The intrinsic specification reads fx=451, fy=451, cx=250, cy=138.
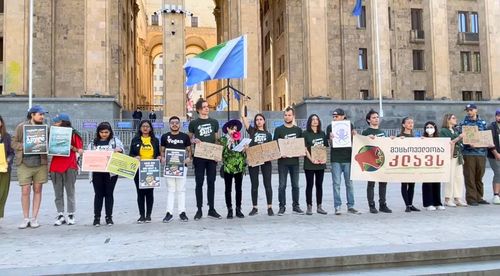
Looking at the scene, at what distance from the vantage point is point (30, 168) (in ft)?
29.3

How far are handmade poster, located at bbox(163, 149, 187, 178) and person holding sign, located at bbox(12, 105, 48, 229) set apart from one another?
241cm

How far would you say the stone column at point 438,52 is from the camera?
32031 millimetres

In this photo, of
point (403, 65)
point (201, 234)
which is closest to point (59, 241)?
point (201, 234)

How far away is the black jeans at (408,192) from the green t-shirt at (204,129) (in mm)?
4518

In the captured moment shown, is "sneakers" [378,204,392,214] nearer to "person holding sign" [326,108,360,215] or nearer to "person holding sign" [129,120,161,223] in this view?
"person holding sign" [326,108,360,215]

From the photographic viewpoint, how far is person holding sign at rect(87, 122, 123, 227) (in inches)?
349

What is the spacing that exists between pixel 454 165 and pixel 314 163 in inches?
143

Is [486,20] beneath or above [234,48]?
above

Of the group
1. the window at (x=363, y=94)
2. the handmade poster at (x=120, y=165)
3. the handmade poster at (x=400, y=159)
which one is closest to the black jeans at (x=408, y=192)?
the handmade poster at (x=400, y=159)

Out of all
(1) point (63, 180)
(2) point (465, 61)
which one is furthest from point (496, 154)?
(2) point (465, 61)

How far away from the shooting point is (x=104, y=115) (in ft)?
91.9

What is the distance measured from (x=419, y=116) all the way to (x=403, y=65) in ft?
31.2

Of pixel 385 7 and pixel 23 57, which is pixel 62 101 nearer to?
pixel 23 57

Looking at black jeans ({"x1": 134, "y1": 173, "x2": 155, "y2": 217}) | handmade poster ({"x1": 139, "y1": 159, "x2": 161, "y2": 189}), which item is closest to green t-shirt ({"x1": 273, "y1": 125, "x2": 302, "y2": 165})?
handmade poster ({"x1": 139, "y1": 159, "x2": 161, "y2": 189})
